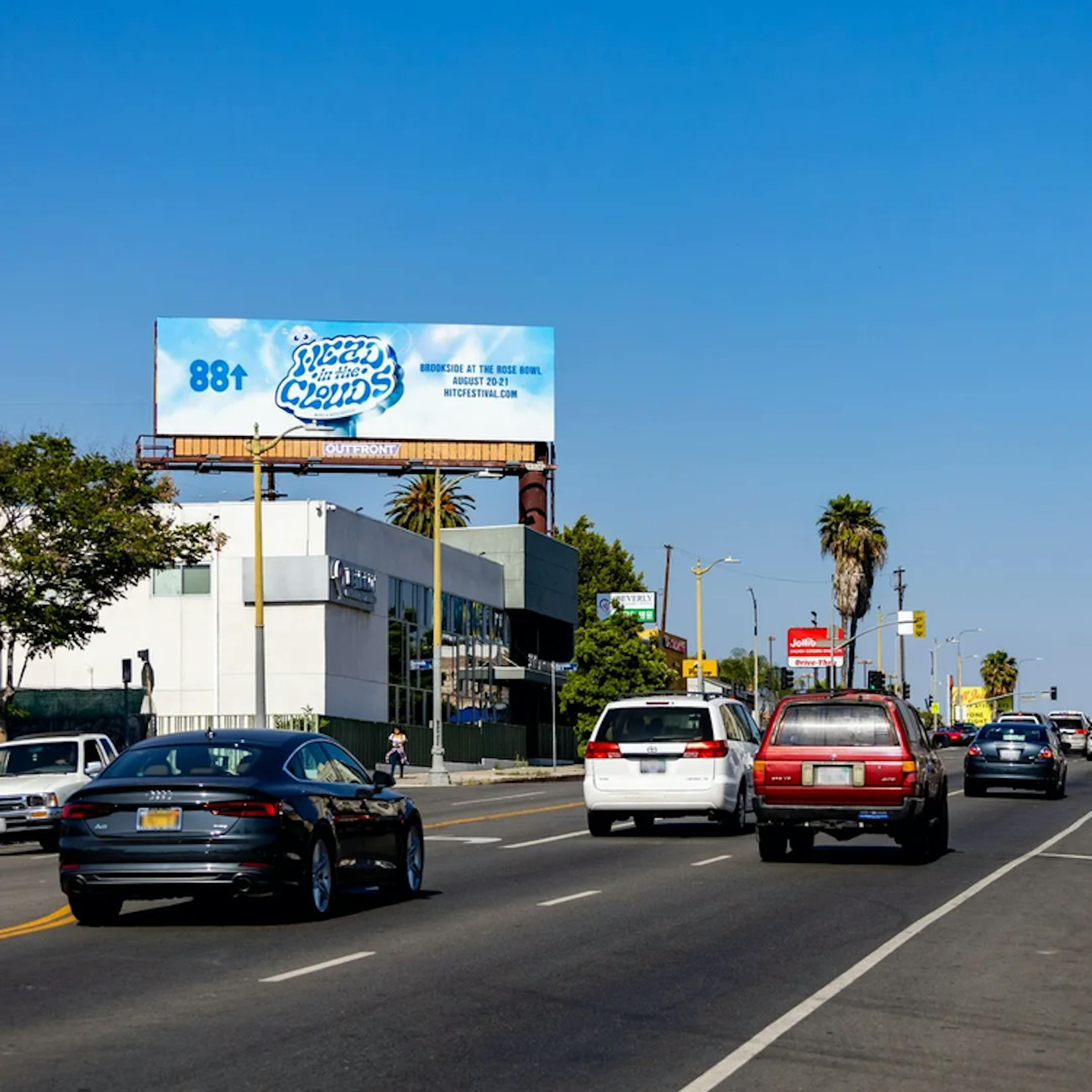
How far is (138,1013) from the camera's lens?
34.9 feet

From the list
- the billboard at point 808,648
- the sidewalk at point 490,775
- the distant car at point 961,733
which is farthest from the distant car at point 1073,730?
the billboard at point 808,648

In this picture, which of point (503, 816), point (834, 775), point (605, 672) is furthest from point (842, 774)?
point (605, 672)

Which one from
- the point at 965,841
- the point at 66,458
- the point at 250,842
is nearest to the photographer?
the point at 250,842

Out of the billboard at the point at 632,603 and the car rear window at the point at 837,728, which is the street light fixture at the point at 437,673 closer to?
the car rear window at the point at 837,728

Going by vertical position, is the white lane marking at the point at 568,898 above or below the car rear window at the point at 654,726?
below

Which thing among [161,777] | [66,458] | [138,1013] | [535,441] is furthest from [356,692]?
[138,1013]

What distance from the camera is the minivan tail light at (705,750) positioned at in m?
25.7

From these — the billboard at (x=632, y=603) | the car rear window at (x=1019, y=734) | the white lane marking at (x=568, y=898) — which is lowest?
the white lane marking at (x=568, y=898)

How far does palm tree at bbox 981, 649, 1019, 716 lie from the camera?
7377 inches

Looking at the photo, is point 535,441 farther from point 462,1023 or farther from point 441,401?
point 462,1023

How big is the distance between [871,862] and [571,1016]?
12.0 m

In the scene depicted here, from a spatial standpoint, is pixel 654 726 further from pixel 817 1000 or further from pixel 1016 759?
pixel 1016 759

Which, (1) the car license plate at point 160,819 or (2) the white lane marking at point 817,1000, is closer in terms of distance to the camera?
(2) the white lane marking at point 817,1000

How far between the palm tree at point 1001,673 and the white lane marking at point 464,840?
165 meters
